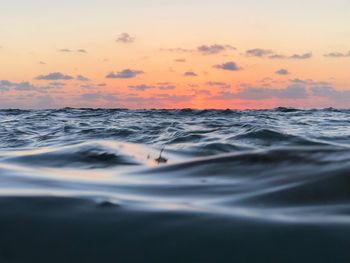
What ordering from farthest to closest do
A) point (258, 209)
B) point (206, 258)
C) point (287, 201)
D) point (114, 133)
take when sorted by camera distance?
point (114, 133), point (287, 201), point (258, 209), point (206, 258)

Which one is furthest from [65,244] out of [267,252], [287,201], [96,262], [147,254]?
[287,201]

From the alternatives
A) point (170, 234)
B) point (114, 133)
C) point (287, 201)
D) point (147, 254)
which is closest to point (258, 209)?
point (287, 201)

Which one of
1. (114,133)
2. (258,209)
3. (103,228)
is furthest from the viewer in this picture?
(114,133)

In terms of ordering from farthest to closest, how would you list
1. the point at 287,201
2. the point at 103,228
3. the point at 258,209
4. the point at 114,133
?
the point at 114,133 → the point at 287,201 → the point at 258,209 → the point at 103,228

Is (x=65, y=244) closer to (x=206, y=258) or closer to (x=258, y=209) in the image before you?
(x=206, y=258)

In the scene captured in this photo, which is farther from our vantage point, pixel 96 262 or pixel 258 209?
pixel 258 209

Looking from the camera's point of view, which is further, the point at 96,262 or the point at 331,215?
the point at 331,215

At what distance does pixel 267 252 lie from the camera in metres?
1.31

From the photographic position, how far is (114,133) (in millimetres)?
10164

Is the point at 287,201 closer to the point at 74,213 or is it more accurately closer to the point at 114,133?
the point at 74,213

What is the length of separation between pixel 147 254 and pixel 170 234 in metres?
0.15

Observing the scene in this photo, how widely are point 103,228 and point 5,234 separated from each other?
1.00ft

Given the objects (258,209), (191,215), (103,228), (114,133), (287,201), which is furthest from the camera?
(114,133)

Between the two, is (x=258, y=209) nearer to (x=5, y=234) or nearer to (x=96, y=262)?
(x=96, y=262)
